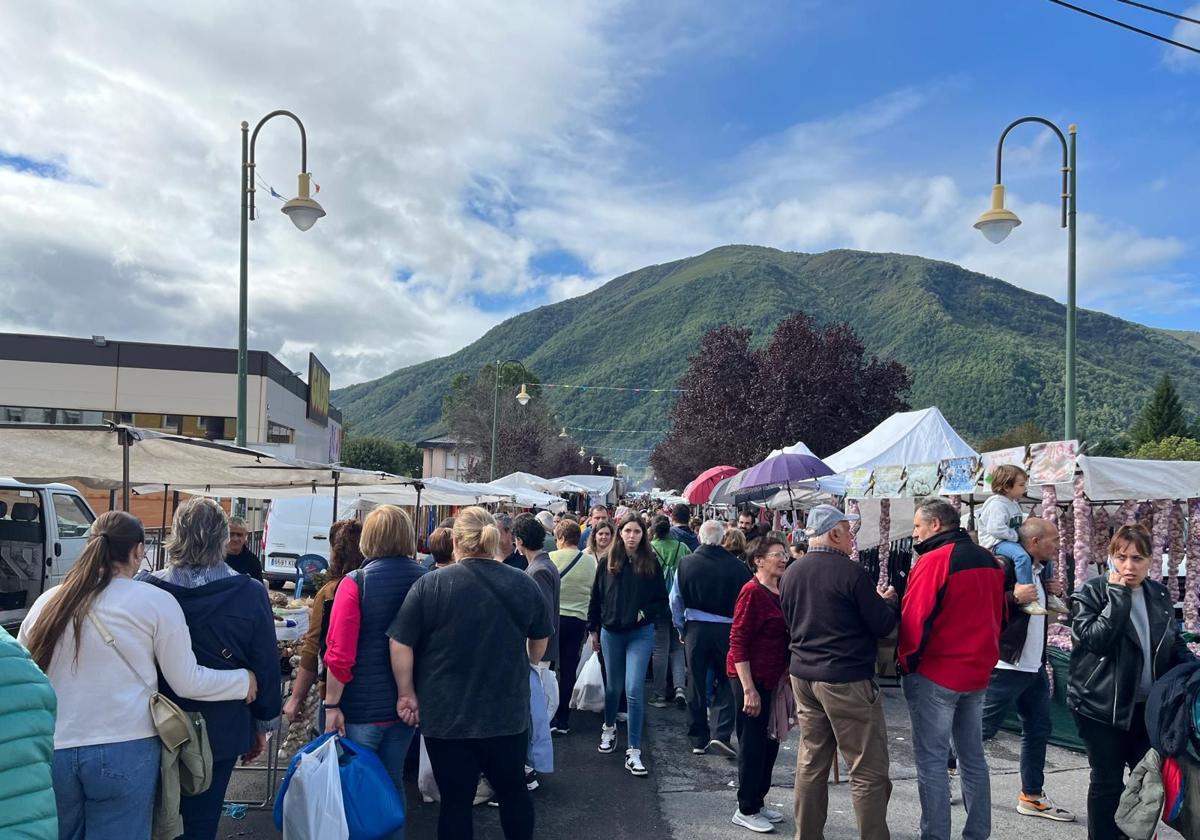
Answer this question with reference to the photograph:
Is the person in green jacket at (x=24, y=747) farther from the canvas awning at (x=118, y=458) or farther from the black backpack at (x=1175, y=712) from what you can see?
the black backpack at (x=1175, y=712)

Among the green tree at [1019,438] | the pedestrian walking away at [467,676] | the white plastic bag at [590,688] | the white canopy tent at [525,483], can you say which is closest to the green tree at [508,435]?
the white canopy tent at [525,483]

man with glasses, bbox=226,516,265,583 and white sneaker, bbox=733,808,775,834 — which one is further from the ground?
man with glasses, bbox=226,516,265,583

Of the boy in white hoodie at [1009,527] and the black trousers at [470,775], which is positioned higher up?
the boy in white hoodie at [1009,527]

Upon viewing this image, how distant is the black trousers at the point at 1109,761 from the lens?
14.6 feet

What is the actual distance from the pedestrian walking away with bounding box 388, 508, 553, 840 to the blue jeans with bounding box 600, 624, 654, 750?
2541 mm

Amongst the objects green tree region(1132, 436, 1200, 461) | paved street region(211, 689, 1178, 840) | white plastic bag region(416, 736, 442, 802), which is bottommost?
paved street region(211, 689, 1178, 840)

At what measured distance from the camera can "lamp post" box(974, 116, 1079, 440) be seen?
1045cm

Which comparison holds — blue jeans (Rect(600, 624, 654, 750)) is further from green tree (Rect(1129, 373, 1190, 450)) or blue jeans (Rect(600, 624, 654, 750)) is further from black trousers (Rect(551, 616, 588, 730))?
green tree (Rect(1129, 373, 1190, 450))

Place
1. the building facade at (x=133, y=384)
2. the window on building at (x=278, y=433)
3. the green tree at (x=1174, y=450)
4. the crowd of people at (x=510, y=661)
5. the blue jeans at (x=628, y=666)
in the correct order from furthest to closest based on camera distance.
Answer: the window on building at (x=278, y=433) < the building facade at (x=133, y=384) < the green tree at (x=1174, y=450) < the blue jeans at (x=628, y=666) < the crowd of people at (x=510, y=661)

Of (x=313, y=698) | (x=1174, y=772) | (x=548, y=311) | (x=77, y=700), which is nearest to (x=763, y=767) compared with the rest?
(x=1174, y=772)

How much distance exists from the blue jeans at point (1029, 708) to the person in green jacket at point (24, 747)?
522 centimetres

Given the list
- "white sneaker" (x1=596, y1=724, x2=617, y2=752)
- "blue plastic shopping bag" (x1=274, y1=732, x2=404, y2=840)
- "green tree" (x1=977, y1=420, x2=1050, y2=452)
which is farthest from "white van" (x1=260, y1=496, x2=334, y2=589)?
"green tree" (x1=977, y1=420, x2=1050, y2=452)

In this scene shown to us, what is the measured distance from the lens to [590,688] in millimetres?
7602

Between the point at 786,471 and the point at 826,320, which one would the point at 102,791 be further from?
the point at 826,320
